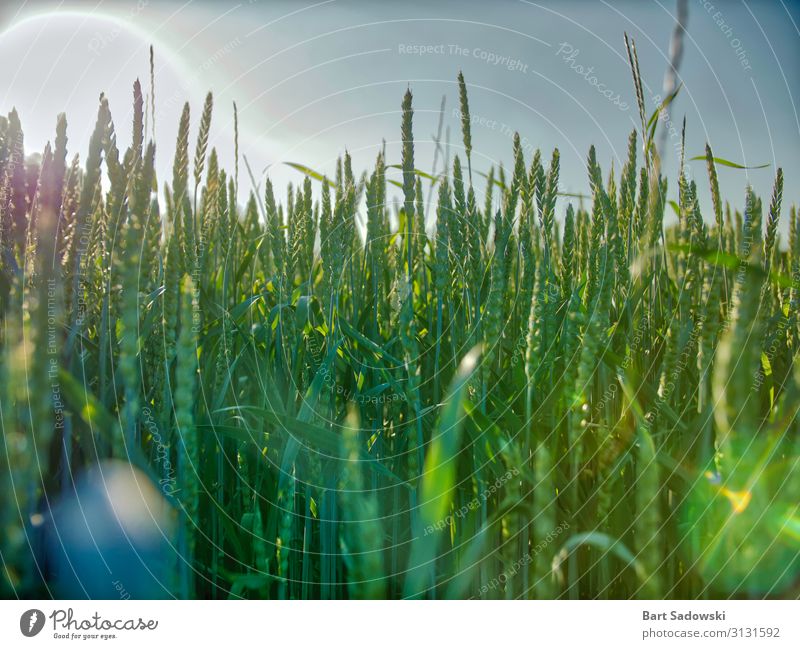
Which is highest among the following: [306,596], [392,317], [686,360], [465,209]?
[465,209]

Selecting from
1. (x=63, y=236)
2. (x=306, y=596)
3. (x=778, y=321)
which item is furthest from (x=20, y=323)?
(x=778, y=321)

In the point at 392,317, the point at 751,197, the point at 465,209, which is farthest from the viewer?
the point at 392,317

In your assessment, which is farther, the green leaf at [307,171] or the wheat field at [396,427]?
the green leaf at [307,171]

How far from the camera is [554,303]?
814 mm

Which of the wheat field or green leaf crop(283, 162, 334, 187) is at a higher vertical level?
green leaf crop(283, 162, 334, 187)

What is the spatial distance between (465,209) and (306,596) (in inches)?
22.5

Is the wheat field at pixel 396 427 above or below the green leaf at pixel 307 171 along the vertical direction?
below

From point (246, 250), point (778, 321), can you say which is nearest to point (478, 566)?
point (778, 321)

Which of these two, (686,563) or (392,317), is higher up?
(392,317)

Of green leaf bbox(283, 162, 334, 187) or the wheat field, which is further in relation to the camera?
green leaf bbox(283, 162, 334, 187)

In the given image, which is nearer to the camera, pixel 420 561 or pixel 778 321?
pixel 420 561

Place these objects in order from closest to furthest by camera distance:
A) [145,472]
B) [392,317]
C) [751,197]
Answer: [145,472]
[751,197]
[392,317]

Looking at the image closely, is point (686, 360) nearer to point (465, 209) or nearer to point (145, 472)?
point (465, 209)

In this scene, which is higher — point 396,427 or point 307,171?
point 307,171
